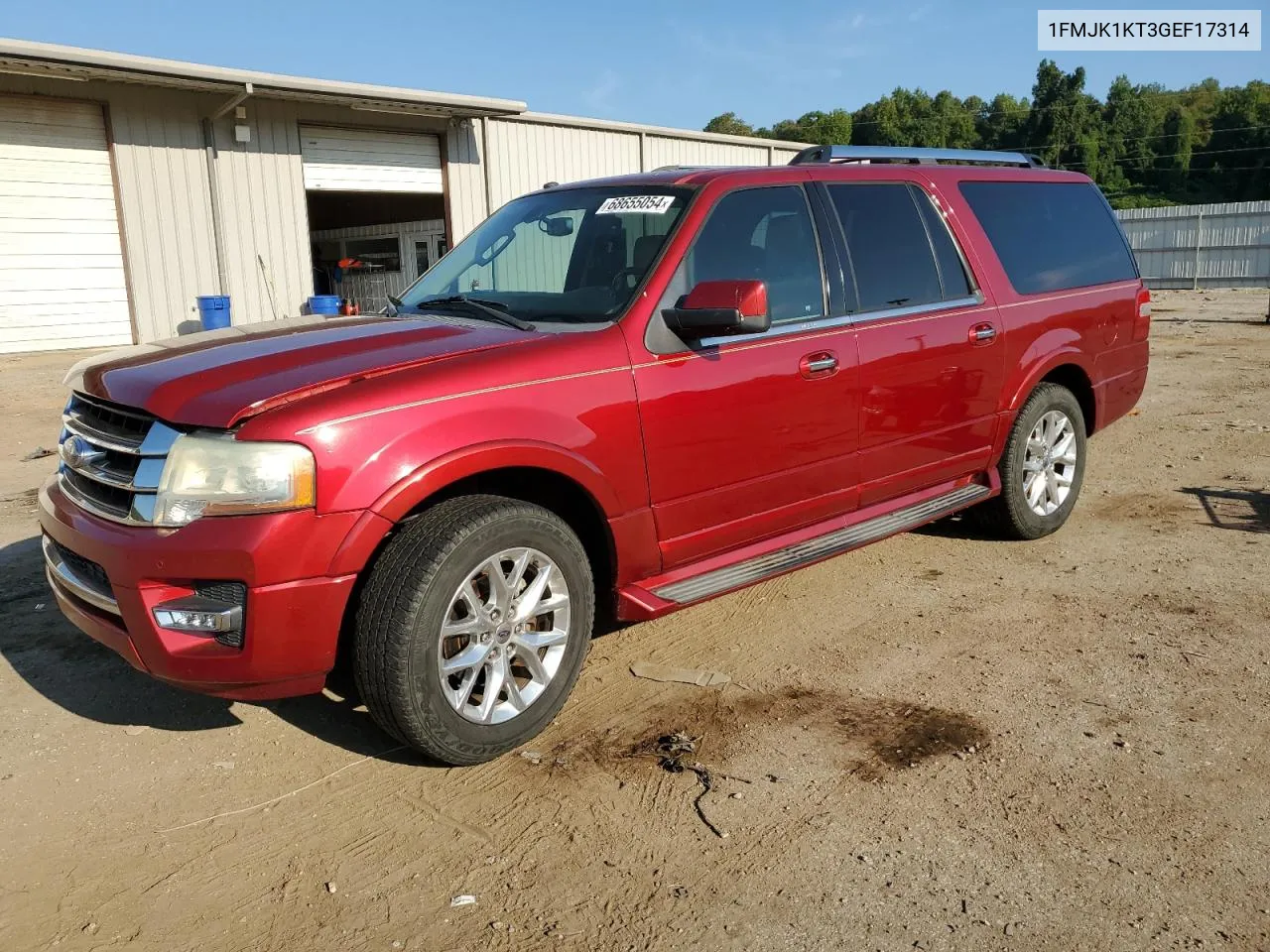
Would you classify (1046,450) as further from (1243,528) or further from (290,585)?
(290,585)

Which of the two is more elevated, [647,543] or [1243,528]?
[647,543]

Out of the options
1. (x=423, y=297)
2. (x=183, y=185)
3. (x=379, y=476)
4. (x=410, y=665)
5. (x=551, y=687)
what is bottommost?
(x=551, y=687)

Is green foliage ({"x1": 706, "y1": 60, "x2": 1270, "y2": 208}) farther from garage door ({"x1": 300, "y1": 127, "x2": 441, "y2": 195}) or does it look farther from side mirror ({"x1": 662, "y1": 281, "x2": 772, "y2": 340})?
side mirror ({"x1": 662, "y1": 281, "x2": 772, "y2": 340})

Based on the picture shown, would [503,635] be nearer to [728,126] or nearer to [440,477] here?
[440,477]

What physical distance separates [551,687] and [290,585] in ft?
3.27

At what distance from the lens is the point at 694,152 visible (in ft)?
69.2

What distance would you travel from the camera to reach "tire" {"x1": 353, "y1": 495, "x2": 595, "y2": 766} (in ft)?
10.0

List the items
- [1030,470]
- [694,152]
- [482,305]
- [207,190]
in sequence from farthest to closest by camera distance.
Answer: [694,152] < [207,190] < [1030,470] < [482,305]

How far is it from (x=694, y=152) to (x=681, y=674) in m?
18.7

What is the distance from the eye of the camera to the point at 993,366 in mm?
5094

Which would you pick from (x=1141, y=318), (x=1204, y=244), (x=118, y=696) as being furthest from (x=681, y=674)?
(x=1204, y=244)

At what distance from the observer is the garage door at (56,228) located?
497 inches

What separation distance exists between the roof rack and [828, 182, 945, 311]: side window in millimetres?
308

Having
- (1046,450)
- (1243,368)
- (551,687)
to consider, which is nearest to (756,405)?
(551,687)
